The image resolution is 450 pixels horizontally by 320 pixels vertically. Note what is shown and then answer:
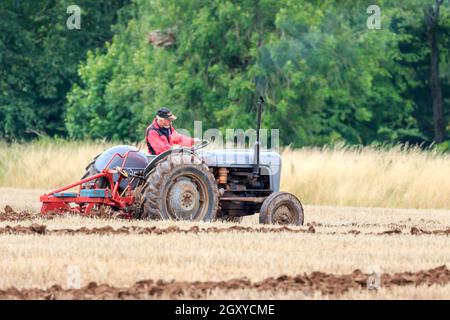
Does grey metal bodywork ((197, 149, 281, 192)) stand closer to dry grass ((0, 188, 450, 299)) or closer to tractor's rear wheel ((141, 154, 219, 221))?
tractor's rear wheel ((141, 154, 219, 221))

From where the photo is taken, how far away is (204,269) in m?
12.3

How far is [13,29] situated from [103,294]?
44.1 metres

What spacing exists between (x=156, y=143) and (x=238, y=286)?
285 inches

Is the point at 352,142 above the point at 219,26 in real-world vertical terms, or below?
below

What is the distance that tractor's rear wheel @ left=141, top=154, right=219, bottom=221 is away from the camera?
17594mm

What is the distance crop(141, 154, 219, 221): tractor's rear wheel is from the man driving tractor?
1.20ft

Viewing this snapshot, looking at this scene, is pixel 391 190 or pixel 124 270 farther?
pixel 391 190

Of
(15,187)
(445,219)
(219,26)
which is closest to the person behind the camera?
(445,219)

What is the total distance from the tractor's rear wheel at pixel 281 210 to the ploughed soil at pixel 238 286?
20.3 feet

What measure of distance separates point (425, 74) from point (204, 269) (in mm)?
42324

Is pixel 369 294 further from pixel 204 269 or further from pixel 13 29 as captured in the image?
pixel 13 29

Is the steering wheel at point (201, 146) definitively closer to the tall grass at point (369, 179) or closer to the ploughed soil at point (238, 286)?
the ploughed soil at point (238, 286)
